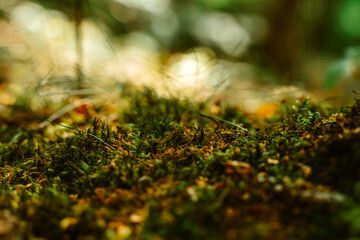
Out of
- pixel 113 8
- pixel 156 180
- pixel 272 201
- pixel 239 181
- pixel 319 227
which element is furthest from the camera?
pixel 113 8

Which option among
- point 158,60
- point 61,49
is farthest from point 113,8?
point 61,49

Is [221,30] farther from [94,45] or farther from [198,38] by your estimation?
[94,45]

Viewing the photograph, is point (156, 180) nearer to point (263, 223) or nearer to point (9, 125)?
point (263, 223)

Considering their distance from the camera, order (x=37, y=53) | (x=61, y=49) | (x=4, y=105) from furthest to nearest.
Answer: (x=61, y=49) → (x=37, y=53) → (x=4, y=105)

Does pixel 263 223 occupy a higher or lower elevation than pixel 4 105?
higher

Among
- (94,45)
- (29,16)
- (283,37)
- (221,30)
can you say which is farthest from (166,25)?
(29,16)

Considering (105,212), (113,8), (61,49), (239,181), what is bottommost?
(105,212)

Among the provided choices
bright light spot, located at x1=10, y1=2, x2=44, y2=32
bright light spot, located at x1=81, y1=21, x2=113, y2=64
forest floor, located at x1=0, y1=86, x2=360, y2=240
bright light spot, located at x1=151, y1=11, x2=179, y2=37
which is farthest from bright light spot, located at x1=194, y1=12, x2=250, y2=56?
forest floor, located at x1=0, y1=86, x2=360, y2=240
